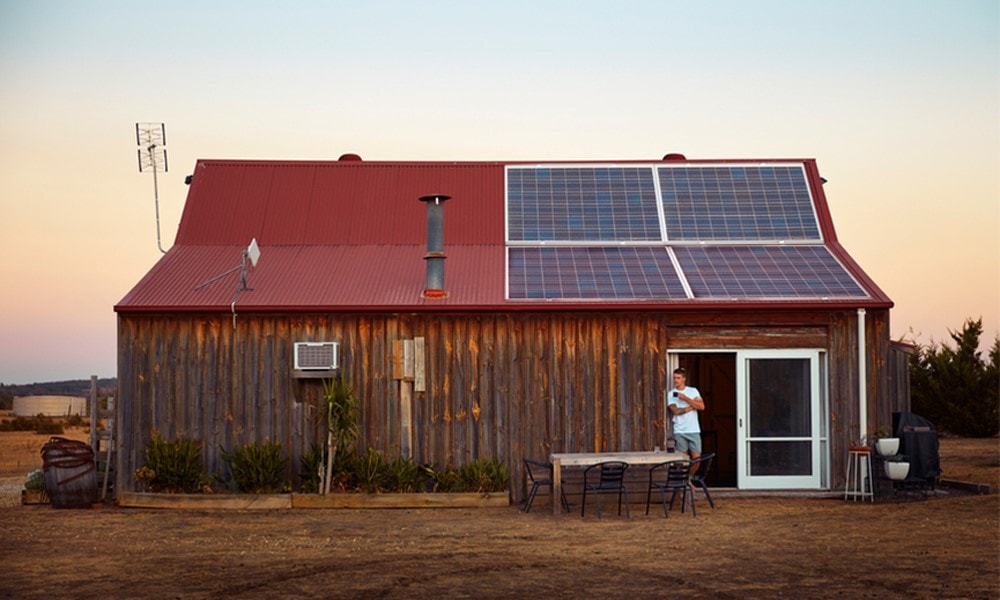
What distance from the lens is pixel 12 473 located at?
23.2 m

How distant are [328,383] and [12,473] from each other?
31.5 ft

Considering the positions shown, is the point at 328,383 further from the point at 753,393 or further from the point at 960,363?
the point at 960,363

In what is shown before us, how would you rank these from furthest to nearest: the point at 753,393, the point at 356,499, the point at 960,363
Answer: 1. the point at 960,363
2. the point at 753,393
3. the point at 356,499

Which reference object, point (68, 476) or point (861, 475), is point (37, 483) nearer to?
point (68, 476)

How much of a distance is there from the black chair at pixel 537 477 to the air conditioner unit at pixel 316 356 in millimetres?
2999

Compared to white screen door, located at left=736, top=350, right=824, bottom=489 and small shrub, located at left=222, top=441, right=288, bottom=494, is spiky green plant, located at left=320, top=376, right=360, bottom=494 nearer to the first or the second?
small shrub, located at left=222, top=441, right=288, bottom=494

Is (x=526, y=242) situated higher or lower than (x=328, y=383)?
higher

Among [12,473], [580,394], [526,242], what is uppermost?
[526,242]

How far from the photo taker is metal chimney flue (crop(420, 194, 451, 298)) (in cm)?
1719

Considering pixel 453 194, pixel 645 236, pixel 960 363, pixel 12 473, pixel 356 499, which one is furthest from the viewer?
pixel 960 363

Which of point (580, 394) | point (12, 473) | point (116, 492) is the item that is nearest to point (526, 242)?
point (580, 394)

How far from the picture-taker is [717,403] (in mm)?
21422

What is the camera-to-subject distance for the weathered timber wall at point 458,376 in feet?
55.3

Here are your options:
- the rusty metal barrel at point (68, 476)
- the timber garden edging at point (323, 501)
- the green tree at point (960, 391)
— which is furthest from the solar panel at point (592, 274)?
the green tree at point (960, 391)
